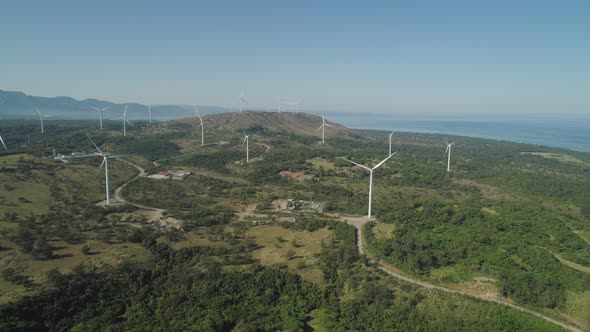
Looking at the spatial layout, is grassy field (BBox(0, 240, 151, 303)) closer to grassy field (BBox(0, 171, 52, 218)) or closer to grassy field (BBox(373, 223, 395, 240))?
grassy field (BBox(0, 171, 52, 218))

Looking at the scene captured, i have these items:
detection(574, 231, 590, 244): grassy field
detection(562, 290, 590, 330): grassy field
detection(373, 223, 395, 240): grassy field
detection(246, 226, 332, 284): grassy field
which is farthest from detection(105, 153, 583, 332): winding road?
detection(574, 231, 590, 244): grassy field

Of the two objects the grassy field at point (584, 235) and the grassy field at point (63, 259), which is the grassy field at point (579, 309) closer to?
the grassy field at point (584, 235)

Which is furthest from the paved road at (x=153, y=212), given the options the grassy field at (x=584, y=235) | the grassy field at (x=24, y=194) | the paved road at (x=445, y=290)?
the grassy field at (x=584, y=235)

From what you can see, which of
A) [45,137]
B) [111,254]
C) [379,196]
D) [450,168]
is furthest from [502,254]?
[45,137]

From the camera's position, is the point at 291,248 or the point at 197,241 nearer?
the point at 291,248

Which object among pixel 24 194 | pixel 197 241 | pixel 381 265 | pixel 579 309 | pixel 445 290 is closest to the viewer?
pixel 579 309

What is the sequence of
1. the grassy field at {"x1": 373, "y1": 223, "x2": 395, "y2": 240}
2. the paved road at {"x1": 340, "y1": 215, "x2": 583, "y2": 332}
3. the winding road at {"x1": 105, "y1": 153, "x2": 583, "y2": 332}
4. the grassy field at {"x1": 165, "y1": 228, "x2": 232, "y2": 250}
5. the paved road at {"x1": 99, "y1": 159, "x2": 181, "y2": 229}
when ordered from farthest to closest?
1. the paved road at {"x1": 99, "y1": 159, "x2": 181, "y2": 229}
2. the grassy field at {"x1": 373, "y1": 223, "x2": 395, "y2": 240}
3. the grassy field at {"x1": 165, "y1": 228, "x2": 232, "y2": 250}
4. the winding road at {"x1": 105, "y1": 153, "x2": 583, "y2": 332}
5. the paved road at {"x1": 340, "y1": 215, "x2": 583, "y2": 332}

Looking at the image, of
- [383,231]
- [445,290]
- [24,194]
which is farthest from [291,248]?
[24,194]

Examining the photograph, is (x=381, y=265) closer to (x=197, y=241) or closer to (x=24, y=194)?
(x=197, y=241)
